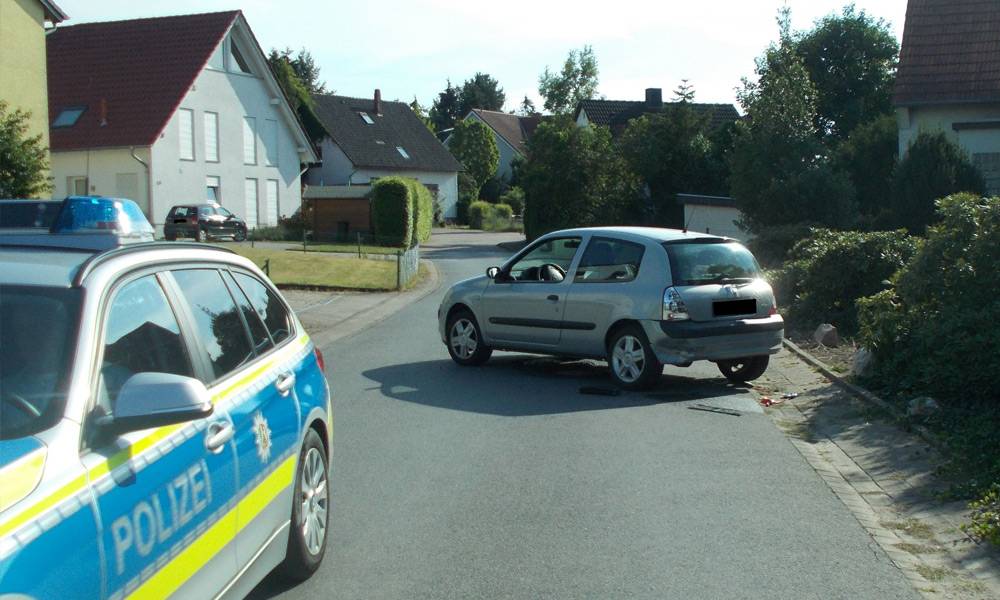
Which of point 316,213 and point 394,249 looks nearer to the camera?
point 394,249

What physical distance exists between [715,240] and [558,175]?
3399 cm

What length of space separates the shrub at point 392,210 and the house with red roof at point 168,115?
8.63m

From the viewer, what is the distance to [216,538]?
158 inches

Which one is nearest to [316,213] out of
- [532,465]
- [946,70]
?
[946,70]

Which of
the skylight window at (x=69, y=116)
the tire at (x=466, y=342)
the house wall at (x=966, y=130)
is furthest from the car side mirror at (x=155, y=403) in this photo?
the skylight window at (x=69, y=116)

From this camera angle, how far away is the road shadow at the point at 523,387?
35.8ft

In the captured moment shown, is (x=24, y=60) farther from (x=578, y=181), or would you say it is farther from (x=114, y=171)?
(x=578, y=181)

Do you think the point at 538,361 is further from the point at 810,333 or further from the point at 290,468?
the point at 290,468

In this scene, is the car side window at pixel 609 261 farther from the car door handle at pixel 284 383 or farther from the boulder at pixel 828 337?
the car door handle at pixel 284 383

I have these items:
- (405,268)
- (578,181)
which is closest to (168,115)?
(578,181)

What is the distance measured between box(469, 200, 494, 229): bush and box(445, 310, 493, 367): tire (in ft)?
181

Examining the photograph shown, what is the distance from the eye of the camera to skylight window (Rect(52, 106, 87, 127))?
45281 mm

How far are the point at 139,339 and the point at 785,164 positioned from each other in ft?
81.5

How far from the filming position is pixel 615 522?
666cm
